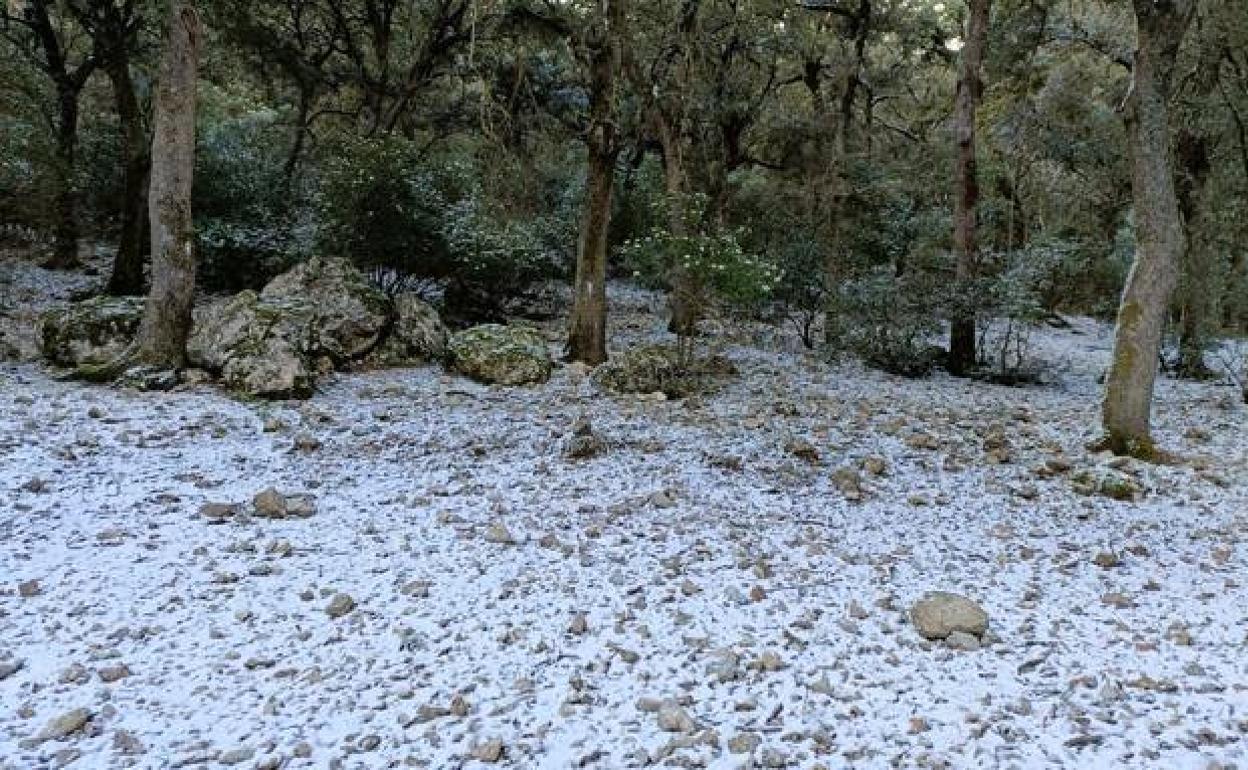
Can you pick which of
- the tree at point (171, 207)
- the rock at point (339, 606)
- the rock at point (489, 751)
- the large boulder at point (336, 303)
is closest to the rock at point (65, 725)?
the rock at point (339, 606)

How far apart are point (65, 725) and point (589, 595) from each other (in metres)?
2.05

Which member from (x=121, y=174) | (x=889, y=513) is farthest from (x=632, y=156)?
(x=889, y=513)

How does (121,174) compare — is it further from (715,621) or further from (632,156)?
(715,621)

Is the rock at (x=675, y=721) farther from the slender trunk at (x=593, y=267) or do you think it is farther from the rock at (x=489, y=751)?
the slender trunk at (x=593, y=267)

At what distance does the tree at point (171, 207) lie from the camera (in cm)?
684

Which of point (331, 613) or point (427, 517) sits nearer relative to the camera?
point (331, 613)

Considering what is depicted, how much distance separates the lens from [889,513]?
4754 millimetres

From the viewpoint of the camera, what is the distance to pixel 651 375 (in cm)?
794

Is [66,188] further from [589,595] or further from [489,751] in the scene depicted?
[489,751]

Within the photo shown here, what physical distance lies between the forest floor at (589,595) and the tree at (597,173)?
2.75m

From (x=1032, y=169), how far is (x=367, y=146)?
16151 mm

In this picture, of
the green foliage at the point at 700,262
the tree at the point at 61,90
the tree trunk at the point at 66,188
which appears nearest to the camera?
the green foliage at the point at 700,262

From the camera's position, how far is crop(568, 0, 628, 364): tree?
26.1 ft

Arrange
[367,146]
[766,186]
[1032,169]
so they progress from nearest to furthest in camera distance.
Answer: [367,146] < [766,186] < [1032,169]
